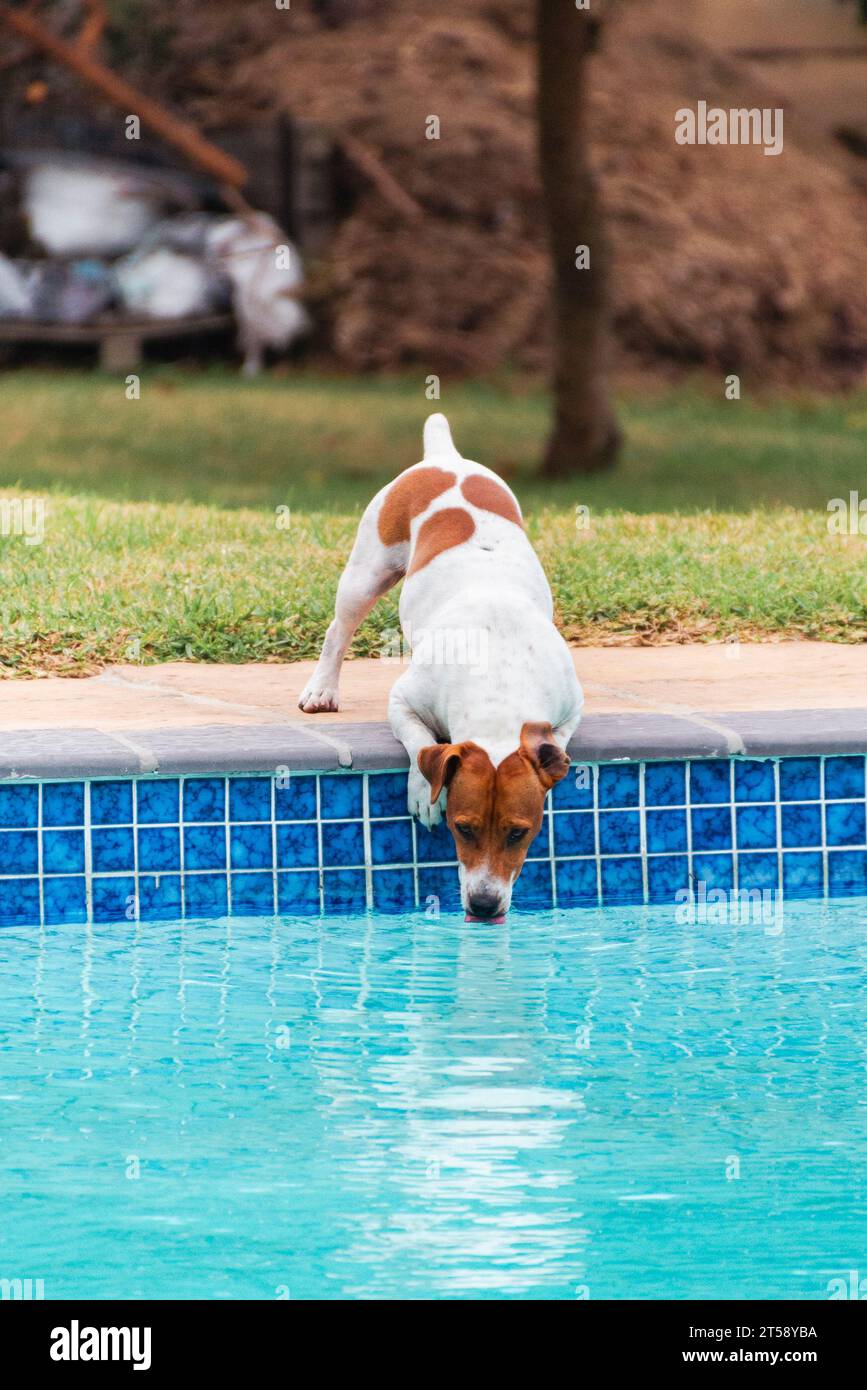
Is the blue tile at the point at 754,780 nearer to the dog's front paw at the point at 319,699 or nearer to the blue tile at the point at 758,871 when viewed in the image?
the blue tile at the point at 758,871

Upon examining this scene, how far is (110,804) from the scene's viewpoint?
495 centimetres

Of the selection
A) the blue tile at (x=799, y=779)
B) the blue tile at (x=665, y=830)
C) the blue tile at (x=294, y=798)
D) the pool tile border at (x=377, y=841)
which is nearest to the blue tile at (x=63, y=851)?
the pool tile border at (x=377, y=841)

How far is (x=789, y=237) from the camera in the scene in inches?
677

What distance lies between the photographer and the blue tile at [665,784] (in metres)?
5.18

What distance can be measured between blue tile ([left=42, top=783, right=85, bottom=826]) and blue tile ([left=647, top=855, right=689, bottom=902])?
145 cm

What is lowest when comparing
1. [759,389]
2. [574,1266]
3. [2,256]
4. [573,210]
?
[759,389]

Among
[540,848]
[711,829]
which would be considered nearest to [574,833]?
[540,848]

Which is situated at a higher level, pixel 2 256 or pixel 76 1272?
pixel 76 1272

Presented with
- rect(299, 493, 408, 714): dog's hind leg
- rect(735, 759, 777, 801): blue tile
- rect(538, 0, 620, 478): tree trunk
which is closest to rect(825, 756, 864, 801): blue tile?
rect(735, 759, 777, 801): blue tile

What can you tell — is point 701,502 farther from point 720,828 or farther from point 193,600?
point 720,828

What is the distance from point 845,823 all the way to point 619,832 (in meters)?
0.61

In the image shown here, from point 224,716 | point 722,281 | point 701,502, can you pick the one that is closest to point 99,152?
point 722,281

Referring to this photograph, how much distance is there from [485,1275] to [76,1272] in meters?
0.61
